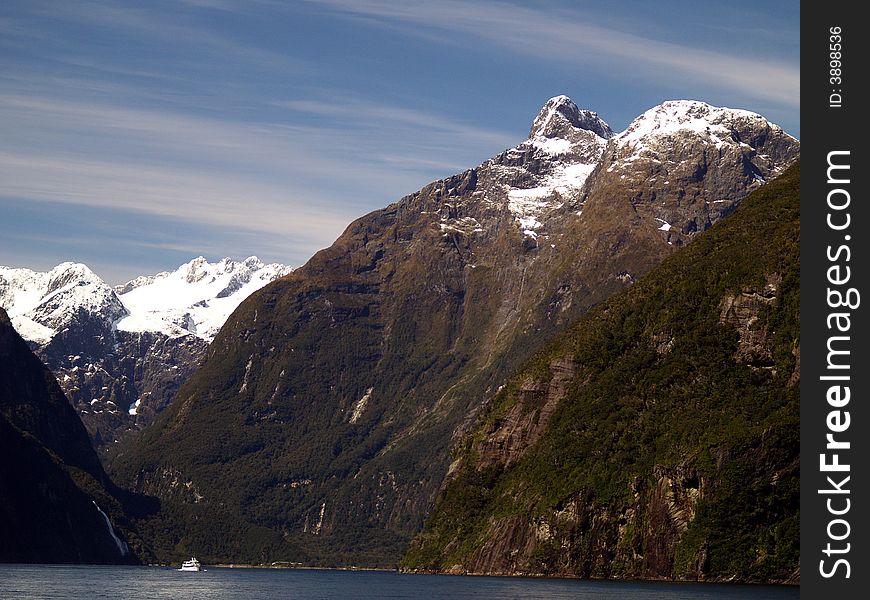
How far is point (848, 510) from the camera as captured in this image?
7506 cm

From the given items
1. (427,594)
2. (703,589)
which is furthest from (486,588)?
(703,589)

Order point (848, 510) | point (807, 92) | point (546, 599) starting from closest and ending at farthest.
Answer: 1. point (848, 510)
2. point (807, 92)
3. point (546, 599)

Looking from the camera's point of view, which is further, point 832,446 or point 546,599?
point 546,599

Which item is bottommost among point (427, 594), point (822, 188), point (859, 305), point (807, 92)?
point (427, 594)

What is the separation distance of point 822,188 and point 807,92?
637 cm

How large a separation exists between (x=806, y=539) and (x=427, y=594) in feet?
386

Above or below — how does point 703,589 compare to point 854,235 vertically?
below

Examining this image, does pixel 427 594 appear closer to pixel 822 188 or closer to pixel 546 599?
pixel 546 599

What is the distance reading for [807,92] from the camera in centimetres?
8150

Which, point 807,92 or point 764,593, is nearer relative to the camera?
point 807,92

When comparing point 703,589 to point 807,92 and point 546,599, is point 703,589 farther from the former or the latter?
point 807,92

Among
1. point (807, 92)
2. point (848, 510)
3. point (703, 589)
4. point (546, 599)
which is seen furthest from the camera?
point (703, 589)

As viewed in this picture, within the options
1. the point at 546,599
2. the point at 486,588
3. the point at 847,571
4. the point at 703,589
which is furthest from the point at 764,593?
the point at 847,571

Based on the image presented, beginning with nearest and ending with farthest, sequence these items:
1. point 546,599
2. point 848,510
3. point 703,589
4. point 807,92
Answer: point 848,510 < point 807,92 < point 546,599 < point 703,589
